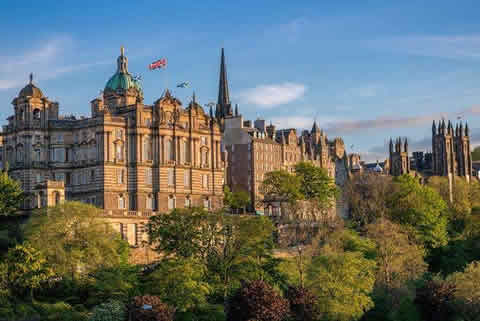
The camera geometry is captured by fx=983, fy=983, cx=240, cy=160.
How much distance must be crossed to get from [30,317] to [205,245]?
2050 cm

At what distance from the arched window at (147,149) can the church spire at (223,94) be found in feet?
190

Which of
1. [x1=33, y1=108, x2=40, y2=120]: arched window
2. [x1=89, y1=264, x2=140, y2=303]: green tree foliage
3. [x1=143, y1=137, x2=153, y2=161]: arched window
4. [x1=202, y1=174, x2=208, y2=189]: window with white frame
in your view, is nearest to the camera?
[x1=89, y1=264, x2=140, y2=303]: green tree foliage

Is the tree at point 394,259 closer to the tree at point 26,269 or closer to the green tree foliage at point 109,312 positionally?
the green tree foliage at point 109,312

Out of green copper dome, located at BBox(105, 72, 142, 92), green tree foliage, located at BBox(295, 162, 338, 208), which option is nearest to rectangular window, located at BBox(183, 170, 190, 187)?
green copper dome, located at BBox(105, 72, 142, 92)

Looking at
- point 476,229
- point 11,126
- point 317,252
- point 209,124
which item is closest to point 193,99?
point 209,124

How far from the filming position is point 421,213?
13688 cm

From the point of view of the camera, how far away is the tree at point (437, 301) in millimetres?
96125

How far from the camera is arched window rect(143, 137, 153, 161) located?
122 m

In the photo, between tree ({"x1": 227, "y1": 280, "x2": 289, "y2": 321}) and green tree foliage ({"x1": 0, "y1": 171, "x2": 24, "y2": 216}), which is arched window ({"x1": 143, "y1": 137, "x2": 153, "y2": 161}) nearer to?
green tree foliage ({"x1": 0, "y1": 171, "x2": 24, "y2": 216})

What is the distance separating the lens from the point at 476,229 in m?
144

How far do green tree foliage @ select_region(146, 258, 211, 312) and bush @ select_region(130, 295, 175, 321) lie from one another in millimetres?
3848

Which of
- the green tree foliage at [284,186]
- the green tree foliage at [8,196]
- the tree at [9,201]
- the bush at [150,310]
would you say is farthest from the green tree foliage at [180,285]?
the green tree foliage at [284,186]

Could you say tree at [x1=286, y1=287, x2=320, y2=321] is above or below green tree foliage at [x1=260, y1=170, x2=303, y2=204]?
below

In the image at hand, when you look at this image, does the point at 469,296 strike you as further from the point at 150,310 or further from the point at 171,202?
the point at 171,202
